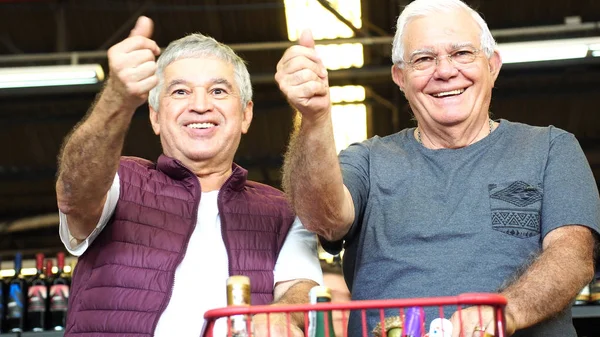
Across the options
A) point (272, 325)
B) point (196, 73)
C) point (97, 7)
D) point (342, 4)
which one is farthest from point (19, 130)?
point (272, 325)

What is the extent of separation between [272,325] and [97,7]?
7128 millimetres

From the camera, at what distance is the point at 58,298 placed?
5219mm

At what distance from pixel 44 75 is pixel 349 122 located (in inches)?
162

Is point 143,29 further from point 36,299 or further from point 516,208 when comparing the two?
point 36,299

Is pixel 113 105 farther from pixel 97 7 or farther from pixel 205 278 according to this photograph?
pixel 97 7

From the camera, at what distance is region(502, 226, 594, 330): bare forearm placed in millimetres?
1900

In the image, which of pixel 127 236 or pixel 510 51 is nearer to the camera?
pixel 127 236

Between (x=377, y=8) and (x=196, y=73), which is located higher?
(x=377, y=8)

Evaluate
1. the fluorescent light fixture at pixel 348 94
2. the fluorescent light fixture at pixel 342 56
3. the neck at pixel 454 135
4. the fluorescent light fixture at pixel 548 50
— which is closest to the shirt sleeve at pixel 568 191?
the neck at pixel 454 135

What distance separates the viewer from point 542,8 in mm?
8906

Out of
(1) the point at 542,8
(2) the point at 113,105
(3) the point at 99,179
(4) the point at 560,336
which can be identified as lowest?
(4) the point at 560,336

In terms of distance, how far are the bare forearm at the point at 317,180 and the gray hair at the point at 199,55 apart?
1.97 ft

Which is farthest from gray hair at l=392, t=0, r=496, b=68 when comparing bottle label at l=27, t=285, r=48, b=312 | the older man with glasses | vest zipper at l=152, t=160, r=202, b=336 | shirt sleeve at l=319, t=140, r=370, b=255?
bottle label at l=27, t=285, r=48, b=312

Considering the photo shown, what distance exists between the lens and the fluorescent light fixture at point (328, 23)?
Result: 8.64 m
